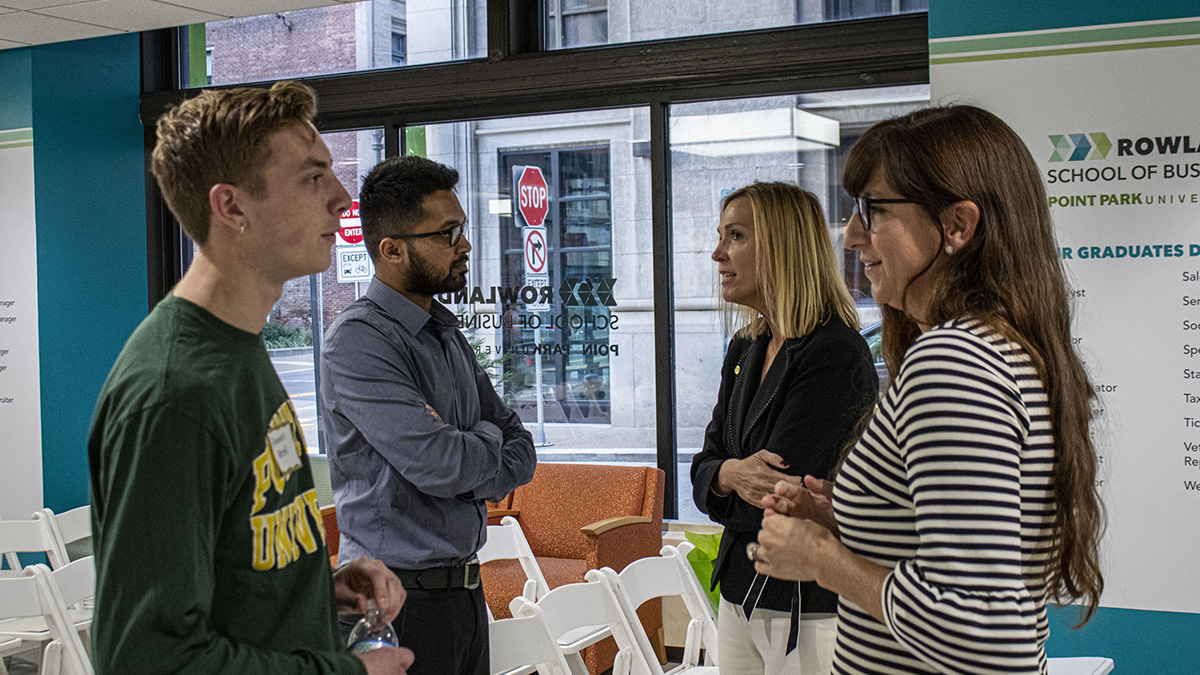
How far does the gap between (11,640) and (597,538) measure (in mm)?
2359

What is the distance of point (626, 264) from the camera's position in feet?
18.5

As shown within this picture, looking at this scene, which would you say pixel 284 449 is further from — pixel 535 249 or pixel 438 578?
pixel 535 249

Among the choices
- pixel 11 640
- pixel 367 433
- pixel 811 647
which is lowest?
pixel 11 640

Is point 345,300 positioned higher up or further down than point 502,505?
higher up

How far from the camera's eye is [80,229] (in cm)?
621

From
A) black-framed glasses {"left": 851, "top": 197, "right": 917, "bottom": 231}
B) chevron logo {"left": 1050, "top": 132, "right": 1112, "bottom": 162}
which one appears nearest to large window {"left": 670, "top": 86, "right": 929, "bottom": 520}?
chevron logo {"left": 1050, "top": 132, "right": 1112, "bottom": 162}

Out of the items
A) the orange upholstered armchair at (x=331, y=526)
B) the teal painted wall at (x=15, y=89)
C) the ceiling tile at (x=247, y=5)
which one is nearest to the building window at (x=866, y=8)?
the ceiling tile at (x=247, y=5)

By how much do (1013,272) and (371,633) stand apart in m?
1.08

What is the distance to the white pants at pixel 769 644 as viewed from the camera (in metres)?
2.33

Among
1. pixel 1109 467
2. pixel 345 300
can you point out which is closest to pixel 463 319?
pixel 345 300

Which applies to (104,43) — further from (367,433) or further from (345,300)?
(367,433)

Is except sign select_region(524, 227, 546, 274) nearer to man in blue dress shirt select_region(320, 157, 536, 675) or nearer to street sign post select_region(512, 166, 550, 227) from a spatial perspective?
street sign post select_region(512, 166, 550, 227)

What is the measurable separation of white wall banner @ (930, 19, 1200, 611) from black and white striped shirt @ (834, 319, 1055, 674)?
8.83 feet

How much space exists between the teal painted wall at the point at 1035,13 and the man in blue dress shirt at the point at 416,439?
236 centimetres
